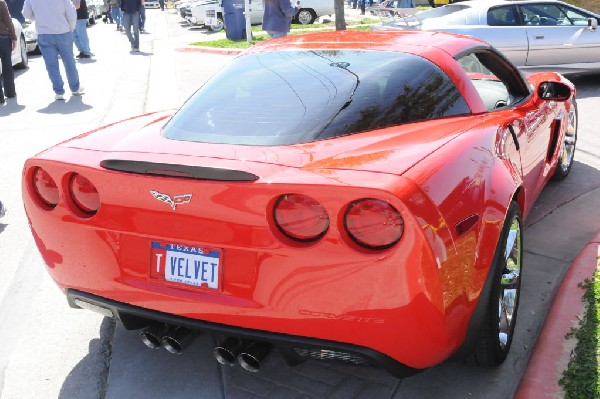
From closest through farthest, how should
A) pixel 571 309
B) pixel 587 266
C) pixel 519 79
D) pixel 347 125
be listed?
pixel 347 125, pixel 571 309, pixel 587 266, pixel 519 79

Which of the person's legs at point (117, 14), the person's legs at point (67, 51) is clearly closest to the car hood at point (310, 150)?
the person's legs at point (67, 51)

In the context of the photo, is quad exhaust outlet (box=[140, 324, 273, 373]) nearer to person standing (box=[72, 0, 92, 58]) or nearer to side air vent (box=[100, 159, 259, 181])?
side air vent (box=[100, 159, 259, 181])

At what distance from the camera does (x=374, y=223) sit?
98.5 inches

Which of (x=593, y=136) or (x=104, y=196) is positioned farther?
(x=593, y=136)

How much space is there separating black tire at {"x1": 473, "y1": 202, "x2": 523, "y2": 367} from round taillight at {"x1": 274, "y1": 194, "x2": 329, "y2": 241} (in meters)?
0.84

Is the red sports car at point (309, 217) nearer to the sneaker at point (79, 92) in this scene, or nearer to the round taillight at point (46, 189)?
the round taillight at point (46, 189)

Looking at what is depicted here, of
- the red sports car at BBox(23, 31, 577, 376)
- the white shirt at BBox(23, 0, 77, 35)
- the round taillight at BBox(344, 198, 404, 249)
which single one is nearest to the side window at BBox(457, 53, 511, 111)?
the red sports car at BBox(23, 31, 577, 376)

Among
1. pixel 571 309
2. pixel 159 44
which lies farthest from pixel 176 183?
pixel 159 44

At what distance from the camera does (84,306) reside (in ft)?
10.6

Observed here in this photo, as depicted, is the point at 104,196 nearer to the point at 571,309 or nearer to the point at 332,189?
the point at 332,189

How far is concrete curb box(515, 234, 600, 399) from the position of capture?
3.05 m

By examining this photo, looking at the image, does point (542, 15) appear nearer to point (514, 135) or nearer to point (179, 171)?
point (514, 135)

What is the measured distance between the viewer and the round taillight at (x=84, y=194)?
3029mm

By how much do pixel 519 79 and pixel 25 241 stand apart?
3.68 metres
